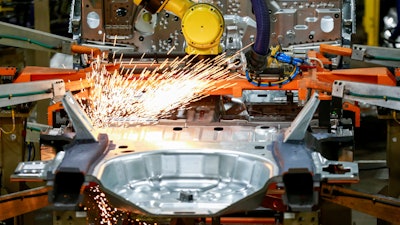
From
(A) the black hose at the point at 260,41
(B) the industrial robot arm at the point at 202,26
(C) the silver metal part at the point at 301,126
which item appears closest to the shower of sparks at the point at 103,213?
(C) the silver metal part at the point at 301,126

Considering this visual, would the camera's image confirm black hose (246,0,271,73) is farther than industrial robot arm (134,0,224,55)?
No

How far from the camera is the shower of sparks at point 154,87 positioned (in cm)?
640

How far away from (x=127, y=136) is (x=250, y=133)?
82cm

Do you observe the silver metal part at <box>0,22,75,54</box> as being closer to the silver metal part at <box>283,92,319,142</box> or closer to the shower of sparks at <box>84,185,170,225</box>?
the shower of sparks at <box>84,185,170,225</box>

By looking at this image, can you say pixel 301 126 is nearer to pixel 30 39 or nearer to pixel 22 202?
pixel 22 202

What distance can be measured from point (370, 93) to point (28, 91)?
2237mm

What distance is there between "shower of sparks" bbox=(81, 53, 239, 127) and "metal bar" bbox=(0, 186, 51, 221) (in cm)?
110

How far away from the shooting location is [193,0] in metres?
6.96

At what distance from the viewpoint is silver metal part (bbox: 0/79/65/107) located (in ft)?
18.3

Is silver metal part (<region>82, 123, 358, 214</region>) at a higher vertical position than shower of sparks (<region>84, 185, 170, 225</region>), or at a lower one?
higher

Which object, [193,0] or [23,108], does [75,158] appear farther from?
[193,0]

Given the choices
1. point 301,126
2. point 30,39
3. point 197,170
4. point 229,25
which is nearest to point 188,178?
point 197,170

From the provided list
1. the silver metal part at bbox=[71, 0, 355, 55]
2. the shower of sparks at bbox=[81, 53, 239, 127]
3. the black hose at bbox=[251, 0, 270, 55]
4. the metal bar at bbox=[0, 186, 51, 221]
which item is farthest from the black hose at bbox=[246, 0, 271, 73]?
the metal bar at bbox=[0, 186, 51, 221]

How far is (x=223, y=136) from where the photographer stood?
18.5 ft
